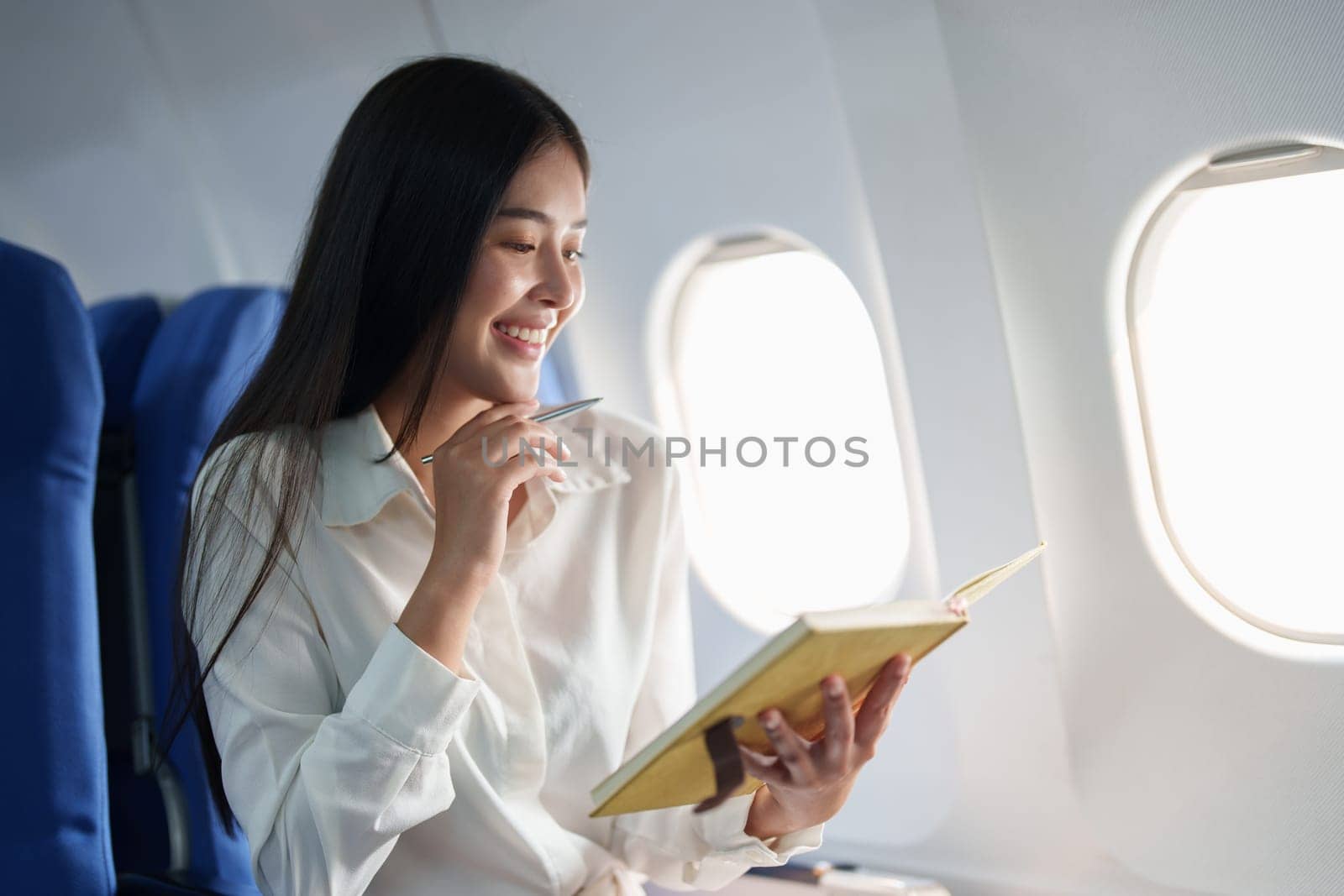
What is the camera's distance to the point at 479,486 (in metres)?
1.36

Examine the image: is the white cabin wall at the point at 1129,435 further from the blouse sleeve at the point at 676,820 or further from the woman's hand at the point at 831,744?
the woman's hand at the point at 831,744

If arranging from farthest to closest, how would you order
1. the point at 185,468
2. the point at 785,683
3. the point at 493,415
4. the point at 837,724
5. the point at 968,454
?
the point at 968,454
the point at 185,468
the point at 493,415
the point at 837,724
the point at 785,683

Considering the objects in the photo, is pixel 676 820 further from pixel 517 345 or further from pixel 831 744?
pixel 517 345

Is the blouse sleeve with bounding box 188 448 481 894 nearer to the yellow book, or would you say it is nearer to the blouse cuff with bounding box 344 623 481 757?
the blouse cuff with bounding box 344 623 481 757

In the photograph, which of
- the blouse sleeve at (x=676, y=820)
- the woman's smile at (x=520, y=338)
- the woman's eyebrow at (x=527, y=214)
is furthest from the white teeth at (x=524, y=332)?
the blouse sleeve at (x=676, y=820)

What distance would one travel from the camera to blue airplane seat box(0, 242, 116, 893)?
153 cm

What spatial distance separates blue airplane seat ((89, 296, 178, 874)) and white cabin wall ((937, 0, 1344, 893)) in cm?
142

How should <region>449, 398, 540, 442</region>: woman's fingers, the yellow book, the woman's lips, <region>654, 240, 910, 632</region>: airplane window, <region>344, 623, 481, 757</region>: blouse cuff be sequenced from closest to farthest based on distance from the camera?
the yellow book, <region>344, 623, 481, 757</region>: blouse cuff, <region>449, 398, 540, 442</region>: woman's fingers, the woman's lips, <region>654, 240, 910, 632</region>: airplane window

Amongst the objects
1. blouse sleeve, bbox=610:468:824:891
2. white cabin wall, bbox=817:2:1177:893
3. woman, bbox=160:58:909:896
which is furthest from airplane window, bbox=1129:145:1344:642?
woman, bbox=160:58:909:896

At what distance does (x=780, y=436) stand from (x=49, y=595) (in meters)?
1.51

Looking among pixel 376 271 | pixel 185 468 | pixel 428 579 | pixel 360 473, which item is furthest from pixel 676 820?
pixel 185 468

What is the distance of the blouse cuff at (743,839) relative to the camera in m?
1.47

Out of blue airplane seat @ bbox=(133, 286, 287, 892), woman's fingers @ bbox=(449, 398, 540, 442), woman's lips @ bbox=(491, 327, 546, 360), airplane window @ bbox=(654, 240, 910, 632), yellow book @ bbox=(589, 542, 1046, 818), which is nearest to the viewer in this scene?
yellow book @ bbox=(589, 542, 1046, 818)

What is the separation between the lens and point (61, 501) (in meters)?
1.61
